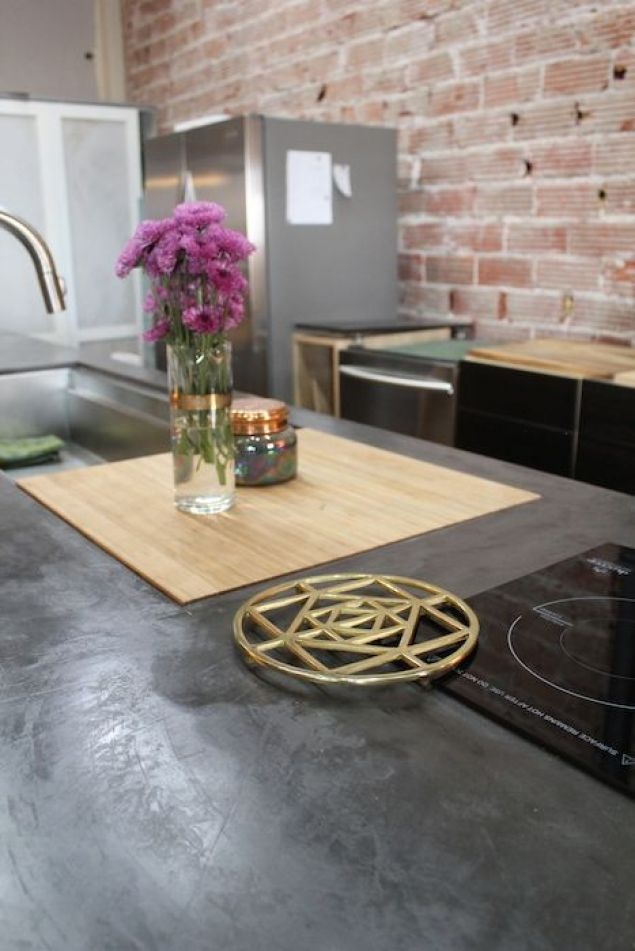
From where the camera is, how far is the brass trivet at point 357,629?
717 millimetres

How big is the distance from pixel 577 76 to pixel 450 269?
32.3 inches

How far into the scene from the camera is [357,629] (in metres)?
0.78

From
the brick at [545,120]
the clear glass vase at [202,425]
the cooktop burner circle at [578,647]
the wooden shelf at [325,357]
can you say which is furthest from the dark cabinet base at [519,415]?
the cooktop burner circle at [578,647]

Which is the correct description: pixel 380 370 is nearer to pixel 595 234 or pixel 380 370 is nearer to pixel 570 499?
pixel 595 234

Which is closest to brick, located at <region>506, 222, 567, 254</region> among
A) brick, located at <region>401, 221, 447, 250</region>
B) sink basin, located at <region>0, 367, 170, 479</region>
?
brick, located at <region>401, 221, 447, 250</region>

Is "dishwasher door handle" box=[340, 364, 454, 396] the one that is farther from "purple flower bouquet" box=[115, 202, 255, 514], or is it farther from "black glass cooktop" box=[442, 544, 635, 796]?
"black glass cooktop" box=[442, 544, 635, 796]

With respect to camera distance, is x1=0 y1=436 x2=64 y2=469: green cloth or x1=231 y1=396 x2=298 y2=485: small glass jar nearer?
x1=231 y1=396 x2=298 y2=485: small glass jar

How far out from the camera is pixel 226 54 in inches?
169

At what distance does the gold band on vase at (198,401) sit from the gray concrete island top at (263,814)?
37cm

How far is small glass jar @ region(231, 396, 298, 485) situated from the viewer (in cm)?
125

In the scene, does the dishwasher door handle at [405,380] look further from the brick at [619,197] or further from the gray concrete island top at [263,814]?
the gray concrete island top at [263,814]

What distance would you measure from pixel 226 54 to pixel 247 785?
14.4 ft

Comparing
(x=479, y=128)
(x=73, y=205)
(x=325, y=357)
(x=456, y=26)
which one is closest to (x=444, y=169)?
(x=479, y=128)

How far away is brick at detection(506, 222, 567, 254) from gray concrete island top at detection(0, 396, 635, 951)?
2.38 m
